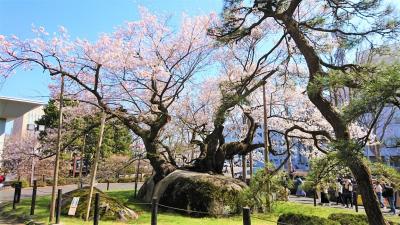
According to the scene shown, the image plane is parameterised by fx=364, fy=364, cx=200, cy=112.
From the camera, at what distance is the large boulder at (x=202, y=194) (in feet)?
43.1

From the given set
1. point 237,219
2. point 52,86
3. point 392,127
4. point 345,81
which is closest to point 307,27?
point 345,81

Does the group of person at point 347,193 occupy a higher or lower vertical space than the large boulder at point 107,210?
higher

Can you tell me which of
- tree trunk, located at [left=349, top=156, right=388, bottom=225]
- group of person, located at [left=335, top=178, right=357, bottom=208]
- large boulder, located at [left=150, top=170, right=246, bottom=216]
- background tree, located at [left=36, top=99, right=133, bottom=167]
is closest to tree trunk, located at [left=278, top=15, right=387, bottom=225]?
tree trunk, located at [left=349, top=156, right=388, bottom=225]

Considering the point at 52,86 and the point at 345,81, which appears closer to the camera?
the point at 345,81

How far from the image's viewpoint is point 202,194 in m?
13.3

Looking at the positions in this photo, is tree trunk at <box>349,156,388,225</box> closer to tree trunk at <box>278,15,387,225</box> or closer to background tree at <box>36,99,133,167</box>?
tree trunk at <box>278,15,387,225</box>

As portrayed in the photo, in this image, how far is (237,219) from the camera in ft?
41.7

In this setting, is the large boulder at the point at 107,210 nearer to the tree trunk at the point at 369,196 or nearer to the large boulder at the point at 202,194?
the large boulder at the point at 202,194

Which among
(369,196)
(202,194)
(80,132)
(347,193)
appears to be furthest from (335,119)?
(80,132)

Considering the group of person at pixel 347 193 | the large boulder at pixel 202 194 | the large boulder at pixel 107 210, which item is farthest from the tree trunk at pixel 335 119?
the group of person at pixel 347 193

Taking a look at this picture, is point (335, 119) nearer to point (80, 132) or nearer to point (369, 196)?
point (369, 196)

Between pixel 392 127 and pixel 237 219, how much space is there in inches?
1478

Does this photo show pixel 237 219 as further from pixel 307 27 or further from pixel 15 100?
pixel 15 100

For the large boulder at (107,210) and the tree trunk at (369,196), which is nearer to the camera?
the tree trunk at (369,196)
